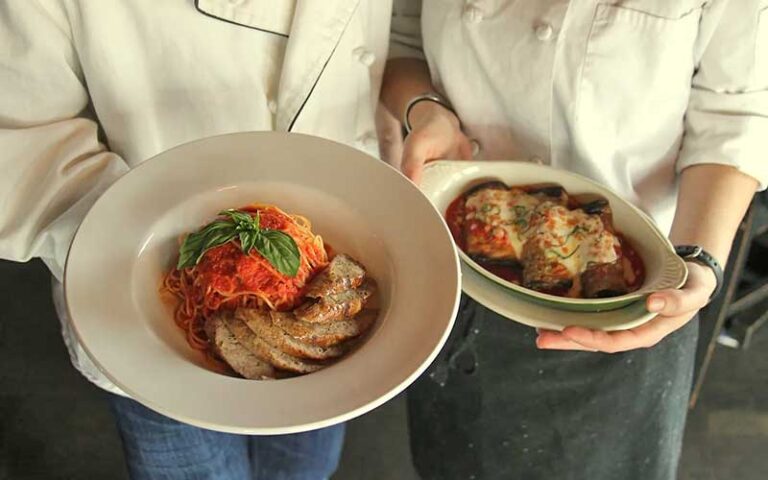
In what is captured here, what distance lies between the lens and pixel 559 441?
47.9 inches

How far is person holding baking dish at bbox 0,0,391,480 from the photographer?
2.94ft

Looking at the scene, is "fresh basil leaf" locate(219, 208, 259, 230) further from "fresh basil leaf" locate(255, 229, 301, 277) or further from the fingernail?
the fingernail

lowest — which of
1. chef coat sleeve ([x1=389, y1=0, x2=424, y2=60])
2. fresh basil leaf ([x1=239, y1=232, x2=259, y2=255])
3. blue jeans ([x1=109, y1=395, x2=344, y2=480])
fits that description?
blue jeans ([x1=109, y1=395, x2=344, y2=480])

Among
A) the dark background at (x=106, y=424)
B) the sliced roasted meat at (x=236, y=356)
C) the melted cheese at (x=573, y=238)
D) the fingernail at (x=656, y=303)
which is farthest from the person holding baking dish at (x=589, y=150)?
the dark background at (x=106, y=424)

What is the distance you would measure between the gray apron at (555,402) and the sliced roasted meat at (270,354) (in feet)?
1.35

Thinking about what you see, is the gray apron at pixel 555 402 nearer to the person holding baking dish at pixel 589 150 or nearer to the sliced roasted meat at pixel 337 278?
the person holding baking dish at pixel 589 150

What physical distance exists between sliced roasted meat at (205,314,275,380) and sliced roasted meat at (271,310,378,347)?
0.15 feet

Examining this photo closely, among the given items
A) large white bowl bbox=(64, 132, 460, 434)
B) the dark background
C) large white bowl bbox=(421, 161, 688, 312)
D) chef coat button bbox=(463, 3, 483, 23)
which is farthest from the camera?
the dark background

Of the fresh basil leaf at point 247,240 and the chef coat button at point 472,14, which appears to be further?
the chef coat button at point 472,14

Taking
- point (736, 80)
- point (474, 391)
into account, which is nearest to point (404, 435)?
point (474, 391)

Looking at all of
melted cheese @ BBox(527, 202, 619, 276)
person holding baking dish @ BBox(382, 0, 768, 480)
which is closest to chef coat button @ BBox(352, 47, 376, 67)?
person holding baking dish @ BBox(382, 0, 768, 480)

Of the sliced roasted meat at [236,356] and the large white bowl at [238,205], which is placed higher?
the large white bowl at [238,205]

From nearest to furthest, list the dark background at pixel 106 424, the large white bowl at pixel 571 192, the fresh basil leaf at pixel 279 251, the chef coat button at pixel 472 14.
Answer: the fresh basil leaf at pixel 279 251 → the large white bowl at pixel 571 192 → the chef coat button at pixel 472 14 → the dark background at pixel 106 424

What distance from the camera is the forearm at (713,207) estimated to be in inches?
42.7
